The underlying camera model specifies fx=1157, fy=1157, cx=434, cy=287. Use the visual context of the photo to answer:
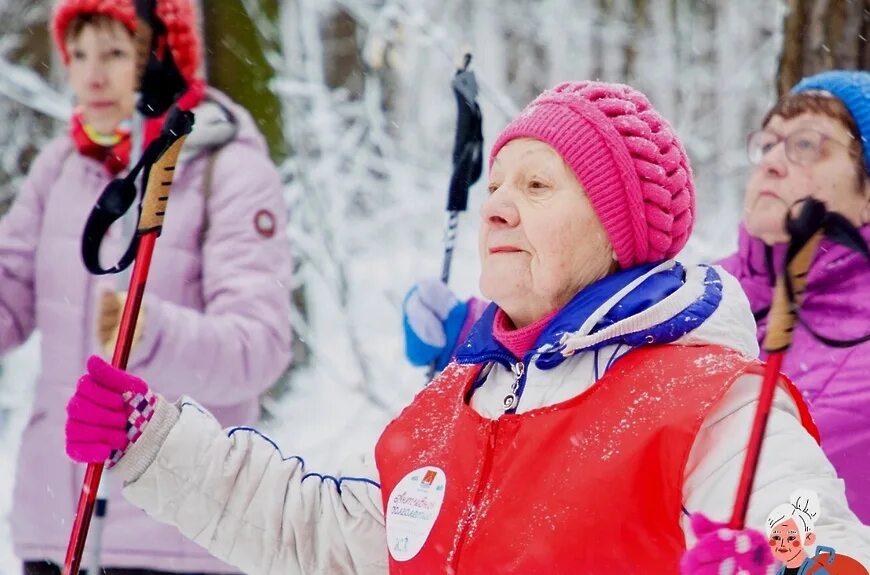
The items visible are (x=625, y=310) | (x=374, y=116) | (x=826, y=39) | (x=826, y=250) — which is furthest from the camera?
(x=374, y=116)

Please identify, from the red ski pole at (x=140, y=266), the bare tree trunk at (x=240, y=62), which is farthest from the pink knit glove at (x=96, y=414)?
the bare tree trunk at (x=240, y=62)

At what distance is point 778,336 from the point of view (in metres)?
1.75

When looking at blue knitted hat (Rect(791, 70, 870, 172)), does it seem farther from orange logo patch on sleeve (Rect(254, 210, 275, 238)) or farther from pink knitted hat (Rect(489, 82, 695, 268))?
orange logo patch on sleeve (Rect(254, 210, 275, 238))

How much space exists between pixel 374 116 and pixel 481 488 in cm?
666

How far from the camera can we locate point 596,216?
2195mm

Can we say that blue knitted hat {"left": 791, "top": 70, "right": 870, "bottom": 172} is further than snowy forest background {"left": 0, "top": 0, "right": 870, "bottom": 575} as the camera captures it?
No

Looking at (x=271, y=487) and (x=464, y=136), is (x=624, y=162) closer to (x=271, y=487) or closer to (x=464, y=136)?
(x=271, y=487)

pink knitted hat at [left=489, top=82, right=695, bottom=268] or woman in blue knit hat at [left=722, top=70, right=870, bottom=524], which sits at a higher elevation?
pink knitted hat at [left=489, top=82, right=695, bottom=268]

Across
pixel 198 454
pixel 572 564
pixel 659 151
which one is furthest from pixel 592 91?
pixel 198 454

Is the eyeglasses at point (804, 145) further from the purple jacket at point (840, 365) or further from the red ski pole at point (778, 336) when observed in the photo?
the red ski pole at point (778, 336)

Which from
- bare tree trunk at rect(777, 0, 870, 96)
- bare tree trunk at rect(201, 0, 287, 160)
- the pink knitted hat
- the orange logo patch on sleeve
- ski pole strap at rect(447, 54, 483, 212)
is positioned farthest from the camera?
bare tree trunk at rect(201, 0, 287, 160)

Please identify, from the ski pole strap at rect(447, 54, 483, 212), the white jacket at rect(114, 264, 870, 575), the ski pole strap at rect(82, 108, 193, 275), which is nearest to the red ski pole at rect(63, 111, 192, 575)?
the ski pole strap at rect(82, 108, 193, 275)

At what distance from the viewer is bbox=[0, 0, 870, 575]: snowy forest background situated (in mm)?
7508

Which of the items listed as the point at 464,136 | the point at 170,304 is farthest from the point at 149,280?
the point at 464,136
